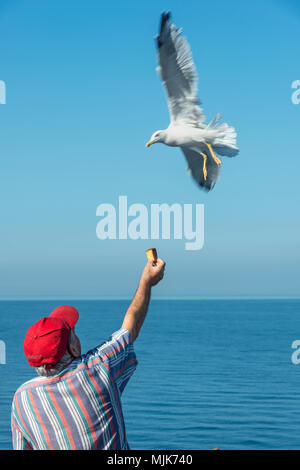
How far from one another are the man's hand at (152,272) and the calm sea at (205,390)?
1283cm

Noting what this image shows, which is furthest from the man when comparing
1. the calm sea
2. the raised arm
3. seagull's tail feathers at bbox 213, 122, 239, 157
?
the calm sea

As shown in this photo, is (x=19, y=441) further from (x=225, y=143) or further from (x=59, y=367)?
(x=225, y=143)

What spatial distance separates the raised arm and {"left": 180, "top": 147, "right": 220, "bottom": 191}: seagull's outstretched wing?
339cm

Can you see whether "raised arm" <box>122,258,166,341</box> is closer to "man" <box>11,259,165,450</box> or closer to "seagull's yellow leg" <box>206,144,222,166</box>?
"man" <box>11,259,165,450</box>

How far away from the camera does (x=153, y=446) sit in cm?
1475

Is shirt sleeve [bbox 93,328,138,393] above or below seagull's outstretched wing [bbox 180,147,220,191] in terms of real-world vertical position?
below

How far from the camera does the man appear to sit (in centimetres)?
182

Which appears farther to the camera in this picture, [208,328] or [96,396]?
[208,328]

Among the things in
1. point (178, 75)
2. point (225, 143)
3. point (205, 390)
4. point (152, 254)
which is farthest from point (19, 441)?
point (205, 390)

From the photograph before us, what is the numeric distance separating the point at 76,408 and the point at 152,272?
44 centimetres

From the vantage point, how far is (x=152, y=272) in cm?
203

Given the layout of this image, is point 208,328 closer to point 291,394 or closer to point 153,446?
point 291,394
